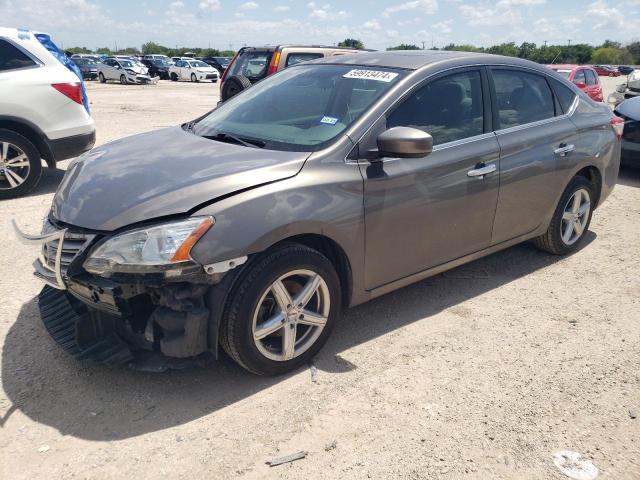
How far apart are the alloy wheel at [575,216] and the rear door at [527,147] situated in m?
0.36

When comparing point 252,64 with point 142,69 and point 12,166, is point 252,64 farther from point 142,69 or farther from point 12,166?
point 142,69

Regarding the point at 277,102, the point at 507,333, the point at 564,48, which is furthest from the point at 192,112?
the point at 564,48

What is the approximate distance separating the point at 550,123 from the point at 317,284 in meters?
2.56

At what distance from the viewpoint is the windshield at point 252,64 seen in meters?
10.2

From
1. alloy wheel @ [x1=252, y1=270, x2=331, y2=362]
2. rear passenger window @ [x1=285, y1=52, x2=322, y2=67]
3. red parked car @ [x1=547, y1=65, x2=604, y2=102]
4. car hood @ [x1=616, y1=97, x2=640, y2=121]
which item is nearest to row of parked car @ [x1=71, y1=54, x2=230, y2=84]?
red parked car @ [x1=547, y1=65, x2=604, y2=102]

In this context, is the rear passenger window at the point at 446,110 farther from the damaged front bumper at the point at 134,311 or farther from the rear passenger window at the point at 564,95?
the damaged front bumper at the point at 134,311

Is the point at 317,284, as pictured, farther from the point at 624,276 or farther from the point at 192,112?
the point at 192,112

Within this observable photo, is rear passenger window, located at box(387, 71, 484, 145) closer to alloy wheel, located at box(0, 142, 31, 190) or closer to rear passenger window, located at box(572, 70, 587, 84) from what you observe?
alloy wheel, located at box(0, 142, 31, 190)

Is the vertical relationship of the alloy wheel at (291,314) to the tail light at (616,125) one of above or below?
below

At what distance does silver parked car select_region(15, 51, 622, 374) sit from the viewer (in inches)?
108

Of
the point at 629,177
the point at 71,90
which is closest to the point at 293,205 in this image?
the point at 71,90

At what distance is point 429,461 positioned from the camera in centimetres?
255

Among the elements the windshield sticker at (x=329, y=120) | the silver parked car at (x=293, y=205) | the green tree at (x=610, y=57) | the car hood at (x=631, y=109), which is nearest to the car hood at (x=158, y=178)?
the silver parked car at (x=293, y=205)

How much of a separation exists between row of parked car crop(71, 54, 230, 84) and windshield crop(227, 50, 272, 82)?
23834 mm
